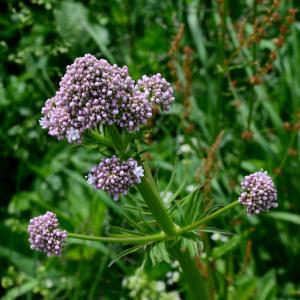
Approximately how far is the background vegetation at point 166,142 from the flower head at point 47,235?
45.1 inches

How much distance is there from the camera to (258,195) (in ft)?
7.25

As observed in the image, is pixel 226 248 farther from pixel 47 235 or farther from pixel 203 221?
pixel 47 235

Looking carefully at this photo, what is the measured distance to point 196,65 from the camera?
4.77m

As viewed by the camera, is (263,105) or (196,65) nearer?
(263,105)

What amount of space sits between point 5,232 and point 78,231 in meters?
0.68

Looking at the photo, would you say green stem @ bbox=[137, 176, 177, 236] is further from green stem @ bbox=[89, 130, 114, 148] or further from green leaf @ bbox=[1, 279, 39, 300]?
green leaf @ bbox=[1, 279, 39, 300]

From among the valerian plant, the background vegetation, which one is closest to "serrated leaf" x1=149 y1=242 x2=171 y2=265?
the valerian plant

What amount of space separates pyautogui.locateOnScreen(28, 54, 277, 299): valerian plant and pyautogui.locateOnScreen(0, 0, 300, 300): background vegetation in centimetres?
88

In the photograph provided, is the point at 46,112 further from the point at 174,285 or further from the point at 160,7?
the point at 160,7

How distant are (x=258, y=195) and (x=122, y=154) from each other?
519mm

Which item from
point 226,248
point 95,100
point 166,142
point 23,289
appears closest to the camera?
point 95,100

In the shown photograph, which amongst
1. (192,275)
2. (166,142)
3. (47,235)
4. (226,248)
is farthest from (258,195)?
(166,142)

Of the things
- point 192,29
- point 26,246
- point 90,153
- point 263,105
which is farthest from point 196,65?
point 26,246

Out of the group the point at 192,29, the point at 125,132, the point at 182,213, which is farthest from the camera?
the point at 192,29
